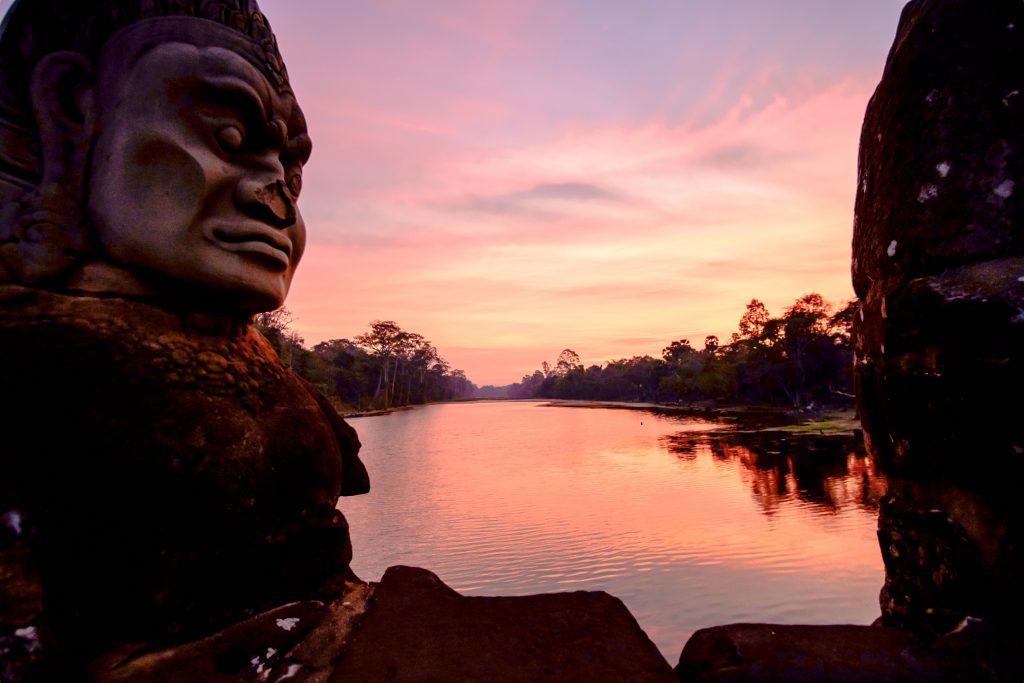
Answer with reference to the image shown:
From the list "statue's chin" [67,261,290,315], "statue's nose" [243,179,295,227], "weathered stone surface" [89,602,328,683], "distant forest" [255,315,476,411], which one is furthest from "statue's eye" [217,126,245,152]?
"distant forest" [255,315,476,411]

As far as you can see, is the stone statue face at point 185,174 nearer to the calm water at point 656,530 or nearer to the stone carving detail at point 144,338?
the stone carving detail at point 144,338

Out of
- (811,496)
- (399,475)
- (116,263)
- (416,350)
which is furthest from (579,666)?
(416,350)

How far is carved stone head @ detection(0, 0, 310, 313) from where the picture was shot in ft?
4.88

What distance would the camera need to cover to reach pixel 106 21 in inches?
63.1

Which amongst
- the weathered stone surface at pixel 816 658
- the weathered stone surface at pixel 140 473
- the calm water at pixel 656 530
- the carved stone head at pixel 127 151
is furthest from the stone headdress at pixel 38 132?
the calm water at pixel 656 530

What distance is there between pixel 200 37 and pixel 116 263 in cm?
76

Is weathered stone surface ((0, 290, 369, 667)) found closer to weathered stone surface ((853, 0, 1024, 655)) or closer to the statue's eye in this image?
the statue's eye

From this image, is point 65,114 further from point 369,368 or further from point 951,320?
→ point 369,368

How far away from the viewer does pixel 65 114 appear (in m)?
1.53

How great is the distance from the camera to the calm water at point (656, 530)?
515cm

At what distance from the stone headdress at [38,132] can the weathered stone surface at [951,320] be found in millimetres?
2228

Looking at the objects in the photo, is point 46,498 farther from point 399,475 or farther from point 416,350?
point 416,350

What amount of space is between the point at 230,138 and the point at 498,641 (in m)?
1.76

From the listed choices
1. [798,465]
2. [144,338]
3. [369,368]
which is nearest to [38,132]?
[144,338]
